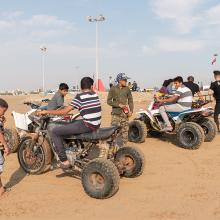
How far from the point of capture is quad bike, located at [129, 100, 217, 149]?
1029 centimetres

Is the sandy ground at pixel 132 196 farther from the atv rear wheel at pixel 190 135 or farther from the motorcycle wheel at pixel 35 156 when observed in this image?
the atv rear wheel at pixel 190 135

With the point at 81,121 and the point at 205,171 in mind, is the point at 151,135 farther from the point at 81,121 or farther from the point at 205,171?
the point at 81,121

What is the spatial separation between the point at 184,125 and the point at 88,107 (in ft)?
14.8

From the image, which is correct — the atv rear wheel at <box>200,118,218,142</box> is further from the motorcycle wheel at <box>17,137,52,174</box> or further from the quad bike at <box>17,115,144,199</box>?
the motorcycle wheel at <box>17,137,52,174</box>

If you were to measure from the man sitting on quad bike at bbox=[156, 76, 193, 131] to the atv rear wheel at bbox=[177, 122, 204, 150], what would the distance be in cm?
49

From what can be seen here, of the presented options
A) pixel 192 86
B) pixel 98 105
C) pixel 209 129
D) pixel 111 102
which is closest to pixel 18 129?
pixel 111 102

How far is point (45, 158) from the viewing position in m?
7.35

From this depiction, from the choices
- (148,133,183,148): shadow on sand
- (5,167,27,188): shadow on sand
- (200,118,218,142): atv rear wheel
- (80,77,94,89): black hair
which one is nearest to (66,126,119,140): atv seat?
(80,77,94,89): black hair

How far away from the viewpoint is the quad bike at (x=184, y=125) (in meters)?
10.3

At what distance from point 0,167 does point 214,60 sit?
138 ft

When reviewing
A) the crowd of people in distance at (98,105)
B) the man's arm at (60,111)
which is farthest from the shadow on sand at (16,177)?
the man's arm at (60,111)

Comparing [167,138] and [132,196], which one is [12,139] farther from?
[167,138]

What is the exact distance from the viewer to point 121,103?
9930mm

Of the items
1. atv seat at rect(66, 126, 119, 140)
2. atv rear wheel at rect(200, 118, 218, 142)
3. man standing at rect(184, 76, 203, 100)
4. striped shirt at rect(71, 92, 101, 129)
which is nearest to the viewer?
atv seat at rect(66, 126, 119, 140)
